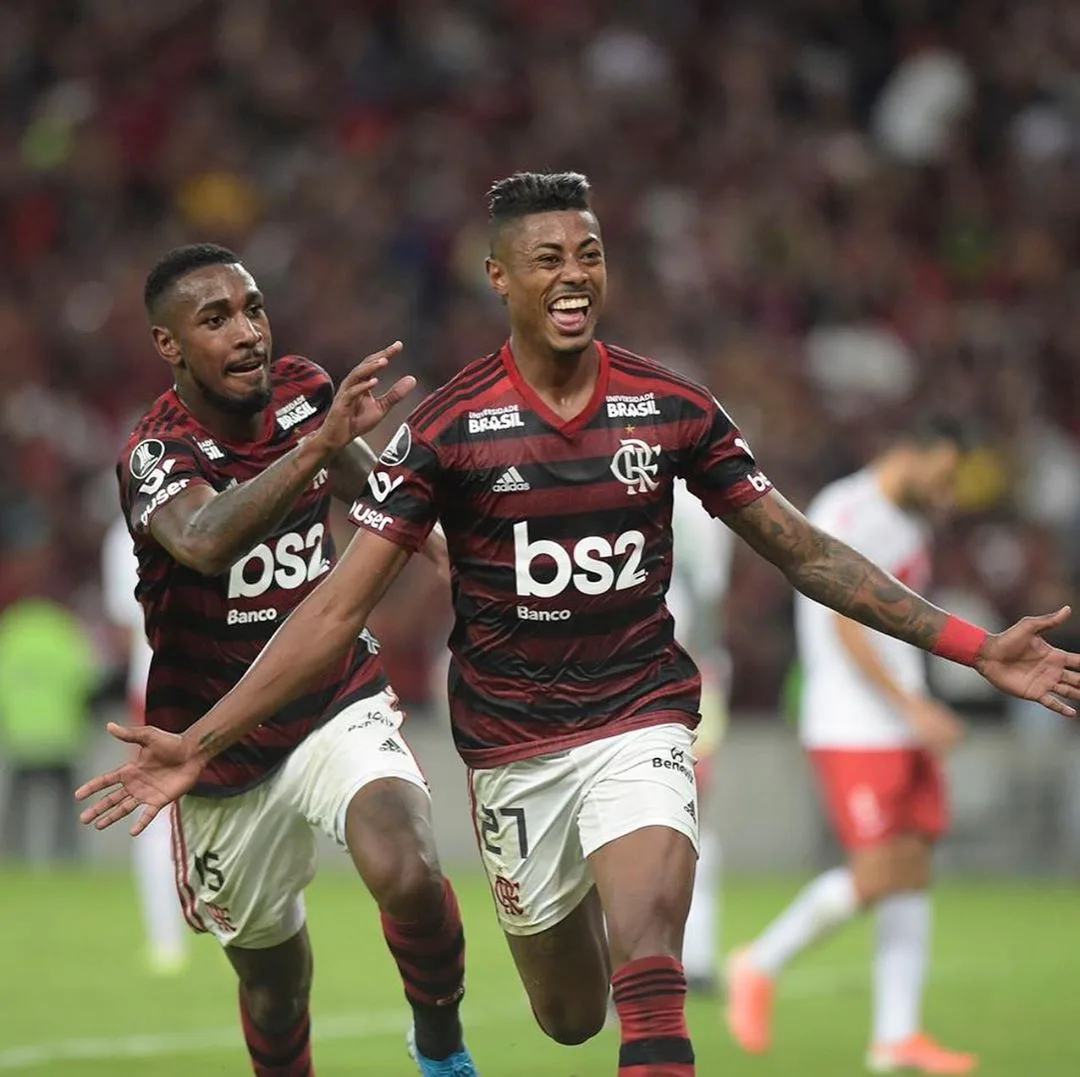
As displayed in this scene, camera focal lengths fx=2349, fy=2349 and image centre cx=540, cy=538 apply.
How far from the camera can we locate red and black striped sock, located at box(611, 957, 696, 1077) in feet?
19.0

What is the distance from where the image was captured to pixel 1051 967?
12.4 meters

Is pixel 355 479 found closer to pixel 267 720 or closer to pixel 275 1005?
pixel 267 720

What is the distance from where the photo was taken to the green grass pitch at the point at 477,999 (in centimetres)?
959

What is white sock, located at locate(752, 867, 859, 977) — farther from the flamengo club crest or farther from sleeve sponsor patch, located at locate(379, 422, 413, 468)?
sleeve sponsor patch, located at locate(379, 422, 413, 468)

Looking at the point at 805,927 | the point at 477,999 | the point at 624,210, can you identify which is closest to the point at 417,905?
the point at 805,927

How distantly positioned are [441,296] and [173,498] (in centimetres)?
1358

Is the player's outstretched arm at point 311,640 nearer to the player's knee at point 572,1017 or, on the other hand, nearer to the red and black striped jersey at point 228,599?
the red and black striped jersey at point 228,599

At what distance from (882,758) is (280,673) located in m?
4.28

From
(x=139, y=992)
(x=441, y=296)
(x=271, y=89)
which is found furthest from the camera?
(x=271, y=89)

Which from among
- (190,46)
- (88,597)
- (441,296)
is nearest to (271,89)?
(190,46)

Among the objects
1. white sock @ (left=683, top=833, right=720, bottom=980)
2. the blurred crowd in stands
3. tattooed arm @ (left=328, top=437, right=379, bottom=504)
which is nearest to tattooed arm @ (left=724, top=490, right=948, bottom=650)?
tattooed arm @ (left=328, top=437, right=379, bottom=504)

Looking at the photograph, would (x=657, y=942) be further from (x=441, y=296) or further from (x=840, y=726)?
(x=441, y=296)

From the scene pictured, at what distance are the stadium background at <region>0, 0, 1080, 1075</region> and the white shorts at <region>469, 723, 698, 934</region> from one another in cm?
749

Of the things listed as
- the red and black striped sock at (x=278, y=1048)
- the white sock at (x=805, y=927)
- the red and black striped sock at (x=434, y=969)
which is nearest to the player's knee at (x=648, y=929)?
the red and black striped sock at (x=434, y=969)
